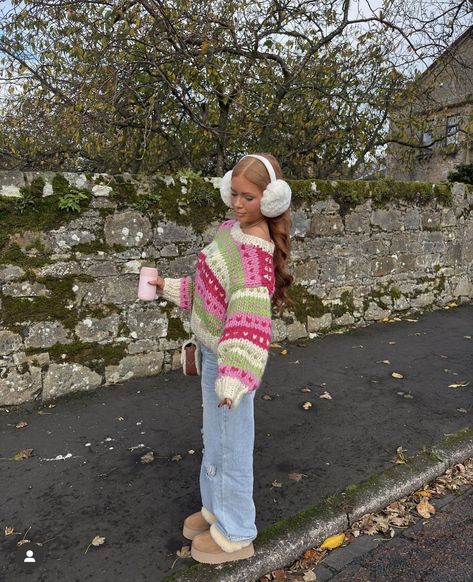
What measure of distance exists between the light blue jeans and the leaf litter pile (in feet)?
1.04

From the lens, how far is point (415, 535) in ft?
8.39

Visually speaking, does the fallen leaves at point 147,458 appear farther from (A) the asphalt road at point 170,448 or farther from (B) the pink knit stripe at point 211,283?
(B) the pink knit stripe at point 211,283

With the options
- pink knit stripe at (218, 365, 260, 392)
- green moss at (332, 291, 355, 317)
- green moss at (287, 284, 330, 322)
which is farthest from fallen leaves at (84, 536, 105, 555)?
green moss at (332, 291, 355, 317)

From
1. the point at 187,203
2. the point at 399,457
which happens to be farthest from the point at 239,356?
the point at 187,203

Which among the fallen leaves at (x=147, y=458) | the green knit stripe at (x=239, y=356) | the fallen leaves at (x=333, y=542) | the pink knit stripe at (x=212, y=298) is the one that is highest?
the pink knit stripe at (x=212, y=298)

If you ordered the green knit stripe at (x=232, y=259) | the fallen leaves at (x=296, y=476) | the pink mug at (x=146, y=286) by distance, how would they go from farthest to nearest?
1. the fallen leaves at (x=296, y=476)
2. the pink mug at (x=146, y=286)
3. the green knit stripe at (x=232, y=259)

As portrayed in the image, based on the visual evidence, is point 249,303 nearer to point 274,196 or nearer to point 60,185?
point 274,196

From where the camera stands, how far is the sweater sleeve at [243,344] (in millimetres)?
1852

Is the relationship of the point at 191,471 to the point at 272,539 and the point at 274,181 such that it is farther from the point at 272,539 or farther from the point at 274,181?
the point at 274,181

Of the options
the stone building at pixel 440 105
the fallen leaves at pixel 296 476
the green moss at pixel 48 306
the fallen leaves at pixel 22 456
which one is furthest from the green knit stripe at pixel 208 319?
the stone building at pixel 440 105

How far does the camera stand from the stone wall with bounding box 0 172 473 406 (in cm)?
386

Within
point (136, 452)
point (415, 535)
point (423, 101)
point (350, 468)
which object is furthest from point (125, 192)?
point (423, 101)

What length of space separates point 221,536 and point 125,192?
9.91ft

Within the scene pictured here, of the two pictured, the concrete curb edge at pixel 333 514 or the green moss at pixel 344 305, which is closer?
the concrete curb edge at pixel 333 514
